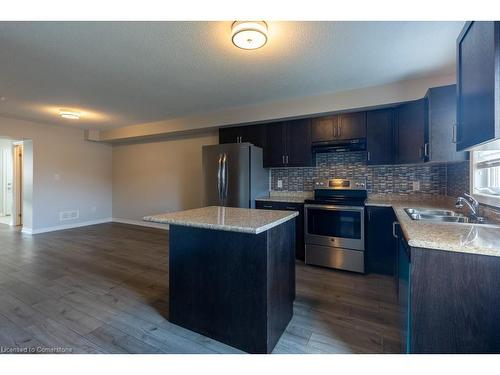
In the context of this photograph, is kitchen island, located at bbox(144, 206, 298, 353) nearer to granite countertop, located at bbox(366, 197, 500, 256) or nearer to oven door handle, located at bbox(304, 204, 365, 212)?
granite countertop, located at bbox(366, 197, 500, 256)

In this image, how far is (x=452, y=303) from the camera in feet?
3.65

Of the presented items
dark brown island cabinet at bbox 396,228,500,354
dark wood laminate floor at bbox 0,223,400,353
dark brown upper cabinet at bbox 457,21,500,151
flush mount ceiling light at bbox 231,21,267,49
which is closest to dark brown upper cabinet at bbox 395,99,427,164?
dark brown upper cabinet at bbox 457,21,500,151

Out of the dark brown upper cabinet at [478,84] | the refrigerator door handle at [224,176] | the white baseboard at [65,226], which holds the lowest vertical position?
the white baseboard at [65,226]

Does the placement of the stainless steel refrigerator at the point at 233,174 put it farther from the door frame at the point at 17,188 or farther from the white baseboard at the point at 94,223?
the door frame at the point at 17,188

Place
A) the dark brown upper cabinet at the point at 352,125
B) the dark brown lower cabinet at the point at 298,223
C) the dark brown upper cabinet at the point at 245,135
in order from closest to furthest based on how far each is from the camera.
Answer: the dark brown upper cabinet at the point at 352,125
the dark brown lower cabinet at the point at 298,223
the dark brown upper cabinet at the point at 245,135

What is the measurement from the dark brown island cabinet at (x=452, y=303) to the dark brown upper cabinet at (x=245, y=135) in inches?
118

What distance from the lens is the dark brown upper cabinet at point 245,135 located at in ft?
12.7

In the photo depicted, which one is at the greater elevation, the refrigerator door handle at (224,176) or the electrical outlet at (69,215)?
the refrigerator door handle at (224,176)

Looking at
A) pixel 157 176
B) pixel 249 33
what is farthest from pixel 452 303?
pixel 157 176

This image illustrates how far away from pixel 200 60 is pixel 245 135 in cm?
174

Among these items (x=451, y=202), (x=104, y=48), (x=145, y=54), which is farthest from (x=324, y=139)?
(x=104, y=48)

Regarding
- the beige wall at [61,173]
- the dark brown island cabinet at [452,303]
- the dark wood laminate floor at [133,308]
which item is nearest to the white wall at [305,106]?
the beige wall at [61,173]

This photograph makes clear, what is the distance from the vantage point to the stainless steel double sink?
6.24ft

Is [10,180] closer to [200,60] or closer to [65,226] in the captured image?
[65,226]
